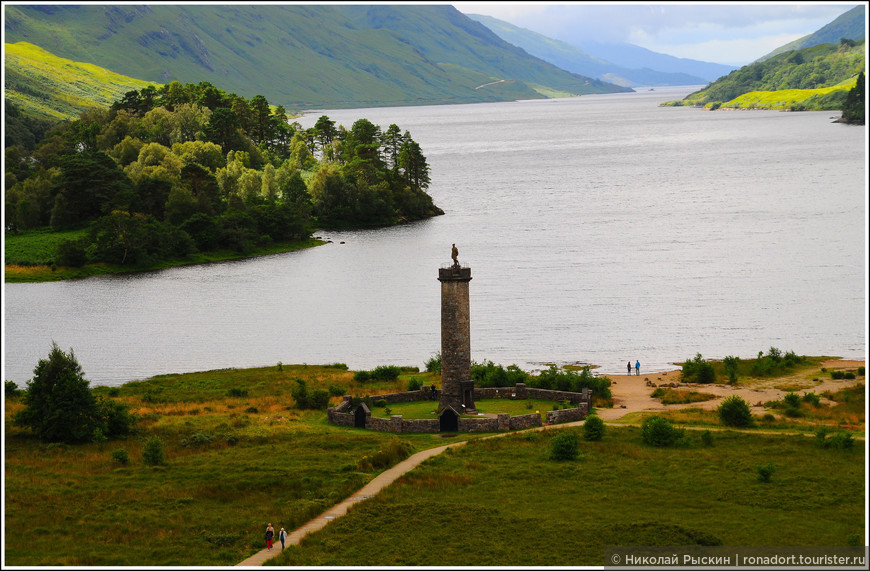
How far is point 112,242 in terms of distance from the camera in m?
130

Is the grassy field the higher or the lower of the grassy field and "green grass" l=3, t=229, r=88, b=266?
the lower

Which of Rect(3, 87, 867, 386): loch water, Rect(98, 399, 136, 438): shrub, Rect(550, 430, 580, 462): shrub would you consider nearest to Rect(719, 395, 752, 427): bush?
Rect(550, 430, 580, 462): shrub

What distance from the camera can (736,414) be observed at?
53.6 m

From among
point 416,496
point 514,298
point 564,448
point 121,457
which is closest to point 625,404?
point 564,448

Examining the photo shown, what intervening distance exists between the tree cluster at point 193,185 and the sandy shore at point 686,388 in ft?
264

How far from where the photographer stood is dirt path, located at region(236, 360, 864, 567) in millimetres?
39062

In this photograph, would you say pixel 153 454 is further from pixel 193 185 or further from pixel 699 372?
pixel 193 185

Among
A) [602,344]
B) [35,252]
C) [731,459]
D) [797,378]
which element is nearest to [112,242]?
[35,252]

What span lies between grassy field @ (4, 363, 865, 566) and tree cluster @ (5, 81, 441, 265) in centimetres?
8264

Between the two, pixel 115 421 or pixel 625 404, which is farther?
pixel 625 404

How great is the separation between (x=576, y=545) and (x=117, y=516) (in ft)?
61.4

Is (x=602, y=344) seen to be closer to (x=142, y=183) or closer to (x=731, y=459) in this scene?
(x=731, y=459)

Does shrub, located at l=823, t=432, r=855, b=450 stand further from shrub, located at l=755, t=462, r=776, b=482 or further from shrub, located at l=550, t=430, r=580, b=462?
shrub, located at l=550, t=430, r=580, b=462

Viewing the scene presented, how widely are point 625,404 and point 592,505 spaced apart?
19.9 meters
